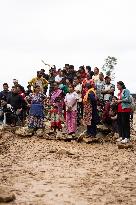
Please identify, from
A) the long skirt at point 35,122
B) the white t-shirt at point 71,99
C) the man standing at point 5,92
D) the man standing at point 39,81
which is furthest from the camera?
the man standing at point 39,81

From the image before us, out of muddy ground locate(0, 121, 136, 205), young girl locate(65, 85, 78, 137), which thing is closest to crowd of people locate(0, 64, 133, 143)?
young girl locate(65, 85, 78, 137)

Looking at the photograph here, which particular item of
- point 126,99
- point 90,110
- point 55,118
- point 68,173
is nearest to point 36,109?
point 55,118

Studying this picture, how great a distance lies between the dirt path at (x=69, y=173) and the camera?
289 inches

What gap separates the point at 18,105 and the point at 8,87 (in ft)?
3.76

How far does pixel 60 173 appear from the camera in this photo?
9.24 m

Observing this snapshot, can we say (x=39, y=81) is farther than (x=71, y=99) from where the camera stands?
Yes

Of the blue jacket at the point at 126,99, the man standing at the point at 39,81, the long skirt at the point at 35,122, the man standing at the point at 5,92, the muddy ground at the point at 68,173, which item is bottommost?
the muddy ground at the point at 68,173

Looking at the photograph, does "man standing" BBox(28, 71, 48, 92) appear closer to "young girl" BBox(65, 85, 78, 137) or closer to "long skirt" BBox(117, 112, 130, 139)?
"young girl" BBox(65, 85, 78, 137)

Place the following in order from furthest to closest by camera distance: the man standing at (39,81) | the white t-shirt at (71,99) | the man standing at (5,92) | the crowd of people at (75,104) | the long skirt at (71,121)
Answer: the man standing at (39,81)
the man standing at (5,92)
the long skirt at (71,121)
the white t-shirt at (71,99)
the crowd of people at (75,104)

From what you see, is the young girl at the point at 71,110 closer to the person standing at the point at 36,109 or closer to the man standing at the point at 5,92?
the person standing at the point at 36,109

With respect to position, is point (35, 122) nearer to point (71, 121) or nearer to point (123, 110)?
point (71, 121)

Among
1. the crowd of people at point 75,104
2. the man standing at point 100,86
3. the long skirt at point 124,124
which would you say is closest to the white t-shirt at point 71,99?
the crowd of people at point 75,104

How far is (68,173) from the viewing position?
923 centimetres

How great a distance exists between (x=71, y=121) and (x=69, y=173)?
5302 millimetres
